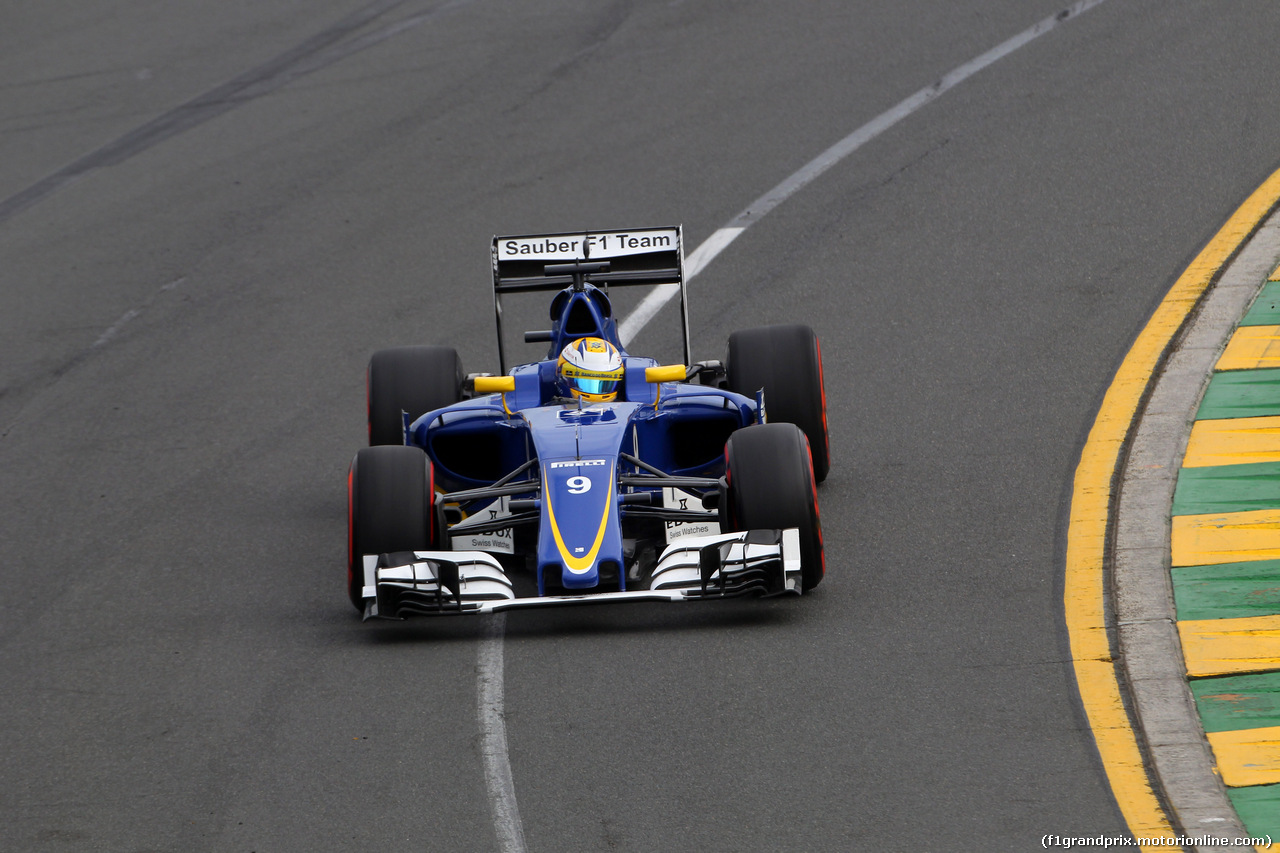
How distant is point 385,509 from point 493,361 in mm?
4076

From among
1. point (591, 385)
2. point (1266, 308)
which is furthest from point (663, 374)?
point (1266, 308)

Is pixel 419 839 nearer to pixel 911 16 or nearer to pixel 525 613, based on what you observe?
pixel 525 613

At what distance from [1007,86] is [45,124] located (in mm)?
9020

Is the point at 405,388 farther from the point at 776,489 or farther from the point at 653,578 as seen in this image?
the point at 776,489

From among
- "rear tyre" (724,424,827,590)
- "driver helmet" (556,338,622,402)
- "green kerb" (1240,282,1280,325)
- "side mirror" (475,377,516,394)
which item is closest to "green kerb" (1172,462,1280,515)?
"rear tyre" (724,424,827,590)

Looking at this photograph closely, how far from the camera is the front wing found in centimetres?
790

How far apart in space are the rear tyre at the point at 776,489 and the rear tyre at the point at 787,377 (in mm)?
1183

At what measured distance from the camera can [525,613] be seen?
8492 mm

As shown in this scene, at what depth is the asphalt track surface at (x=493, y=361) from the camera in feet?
22.4

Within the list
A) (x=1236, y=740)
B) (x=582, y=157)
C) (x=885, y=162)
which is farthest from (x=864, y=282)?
(x=1236, y=740)

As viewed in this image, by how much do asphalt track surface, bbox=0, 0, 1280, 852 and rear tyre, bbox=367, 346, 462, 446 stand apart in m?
0.65

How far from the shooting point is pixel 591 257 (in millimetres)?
10016

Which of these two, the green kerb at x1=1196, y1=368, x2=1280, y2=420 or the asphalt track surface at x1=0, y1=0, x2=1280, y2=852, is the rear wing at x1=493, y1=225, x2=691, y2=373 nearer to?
the asphalt track surface at x1=0, y1=0, x2=1280, y2=852

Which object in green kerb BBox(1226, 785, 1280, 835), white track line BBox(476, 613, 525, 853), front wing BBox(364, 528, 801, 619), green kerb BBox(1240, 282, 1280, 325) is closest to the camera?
green kerb BBox(1226, 785, 1280, 835)
